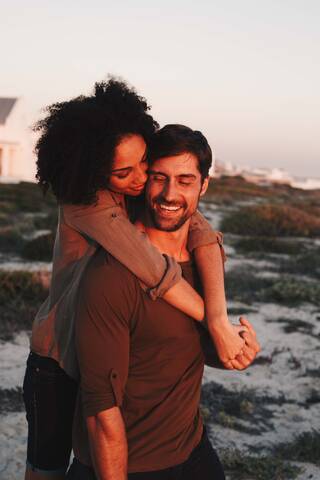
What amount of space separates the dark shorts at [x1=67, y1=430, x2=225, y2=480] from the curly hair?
1.04 metres

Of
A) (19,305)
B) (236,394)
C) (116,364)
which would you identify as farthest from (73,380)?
(19,305)

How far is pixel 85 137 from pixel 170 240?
0.57 metres

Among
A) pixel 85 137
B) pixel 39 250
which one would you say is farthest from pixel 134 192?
pixel 39 250

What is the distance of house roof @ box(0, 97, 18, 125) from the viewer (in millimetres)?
37434

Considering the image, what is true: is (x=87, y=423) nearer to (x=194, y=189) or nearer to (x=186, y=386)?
(x=186, y=386)

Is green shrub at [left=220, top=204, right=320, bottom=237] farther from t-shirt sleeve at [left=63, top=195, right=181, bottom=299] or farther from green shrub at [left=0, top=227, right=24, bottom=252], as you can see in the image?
t-shirt sleeve at [left=63, top=195, right=181, bottom=299]

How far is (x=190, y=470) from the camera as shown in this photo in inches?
91.4

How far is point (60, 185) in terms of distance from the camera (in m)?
2.40

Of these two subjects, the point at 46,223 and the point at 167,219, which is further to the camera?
the point at 46,223

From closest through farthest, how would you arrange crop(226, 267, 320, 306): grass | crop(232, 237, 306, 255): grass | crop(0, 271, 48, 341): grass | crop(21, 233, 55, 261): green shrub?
crop(0, 271, 48, 341): grass, crop(226, 267, 320, 306): grass, crop(21, 233, 55, 261): green shrub, crop(232, 237, 306, 255): grass

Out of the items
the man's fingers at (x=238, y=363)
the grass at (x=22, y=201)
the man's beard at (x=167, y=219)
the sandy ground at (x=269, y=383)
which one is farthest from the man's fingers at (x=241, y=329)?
the grass at (x=22, y=201)

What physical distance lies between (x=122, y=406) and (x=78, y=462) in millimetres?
291

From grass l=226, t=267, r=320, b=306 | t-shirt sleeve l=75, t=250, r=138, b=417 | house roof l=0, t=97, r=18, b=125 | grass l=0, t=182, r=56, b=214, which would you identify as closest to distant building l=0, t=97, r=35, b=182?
house roof l=0, t=97, r=18, b=125

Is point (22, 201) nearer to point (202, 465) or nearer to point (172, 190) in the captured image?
point (172, 190)
